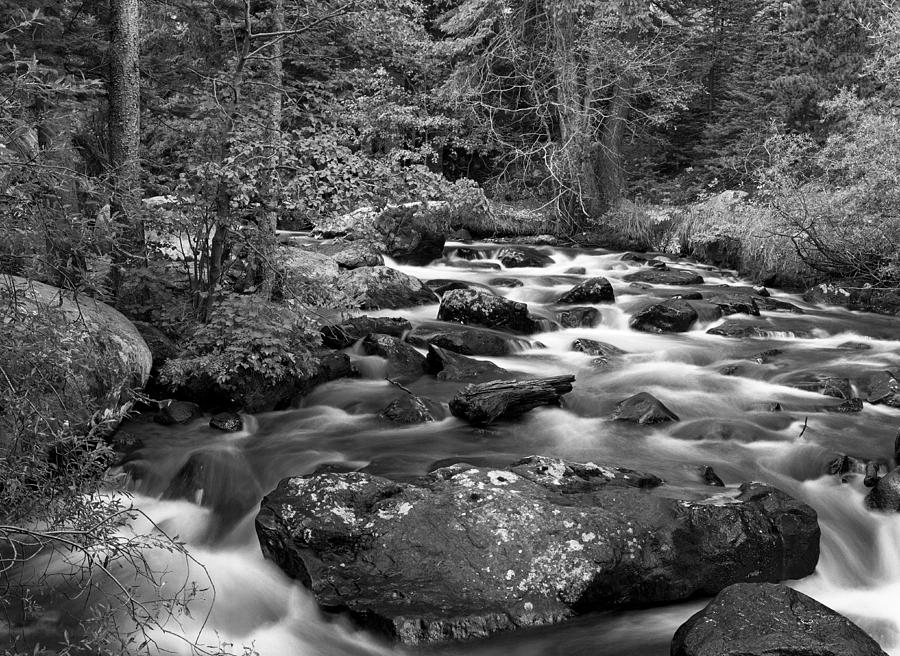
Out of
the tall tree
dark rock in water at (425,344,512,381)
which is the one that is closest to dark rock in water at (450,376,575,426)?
dark rock in water at (425,344,512,381)

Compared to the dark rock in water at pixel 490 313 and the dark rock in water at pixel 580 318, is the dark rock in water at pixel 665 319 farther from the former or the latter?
the dark rock in water at pixel 490 313

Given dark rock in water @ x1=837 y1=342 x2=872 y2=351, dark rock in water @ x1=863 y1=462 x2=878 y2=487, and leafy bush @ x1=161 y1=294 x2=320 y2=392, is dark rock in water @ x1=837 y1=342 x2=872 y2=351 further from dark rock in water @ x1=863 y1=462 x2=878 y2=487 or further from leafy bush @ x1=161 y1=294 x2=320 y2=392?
leafy bush @ x1=161 y1=294 x2=320 y2=392

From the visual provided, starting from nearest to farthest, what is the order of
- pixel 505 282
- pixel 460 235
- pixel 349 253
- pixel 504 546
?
pixel 504 546 → pixel 349 253 → pixel 505 282 → pixel 460 235

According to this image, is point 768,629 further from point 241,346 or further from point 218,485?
point 241,346

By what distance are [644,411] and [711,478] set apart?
A: 158 centimetres

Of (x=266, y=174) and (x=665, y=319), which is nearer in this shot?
(x=266, y=174)

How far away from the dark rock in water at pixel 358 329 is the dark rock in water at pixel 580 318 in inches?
112

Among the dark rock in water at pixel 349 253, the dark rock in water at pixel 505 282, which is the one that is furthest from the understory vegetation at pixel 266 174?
the dark rock in water at pixel 505 282

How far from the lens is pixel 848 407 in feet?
27.8

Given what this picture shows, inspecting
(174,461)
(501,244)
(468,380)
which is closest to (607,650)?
(174,461)

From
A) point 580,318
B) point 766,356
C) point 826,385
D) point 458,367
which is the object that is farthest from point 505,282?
point 826,385

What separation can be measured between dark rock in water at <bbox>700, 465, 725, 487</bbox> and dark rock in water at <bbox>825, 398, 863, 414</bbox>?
247cm

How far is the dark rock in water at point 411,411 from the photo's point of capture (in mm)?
8109

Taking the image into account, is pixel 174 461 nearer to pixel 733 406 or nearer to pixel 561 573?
pixel 561 573
